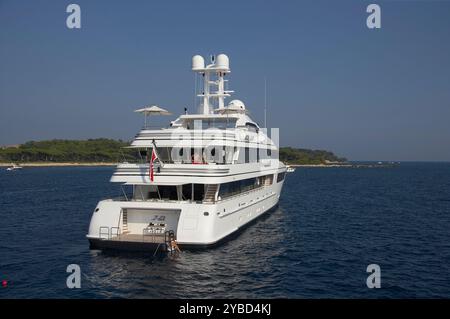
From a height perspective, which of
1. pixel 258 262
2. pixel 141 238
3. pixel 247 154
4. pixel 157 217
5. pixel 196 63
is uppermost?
pixel 196 63

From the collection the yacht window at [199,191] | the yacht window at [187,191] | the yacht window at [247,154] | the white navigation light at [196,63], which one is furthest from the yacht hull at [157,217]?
the white navigation light at [196,63]

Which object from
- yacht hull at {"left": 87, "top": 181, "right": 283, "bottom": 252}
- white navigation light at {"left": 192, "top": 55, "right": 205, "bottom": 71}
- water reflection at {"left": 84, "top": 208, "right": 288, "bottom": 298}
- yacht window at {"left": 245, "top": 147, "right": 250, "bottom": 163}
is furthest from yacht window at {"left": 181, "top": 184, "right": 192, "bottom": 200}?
white navigation light at {"left": 192, "top": 55, "right": 205, "bottom": 71}

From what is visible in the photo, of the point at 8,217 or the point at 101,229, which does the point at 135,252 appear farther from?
the point at 8,217

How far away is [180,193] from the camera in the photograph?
2623cm

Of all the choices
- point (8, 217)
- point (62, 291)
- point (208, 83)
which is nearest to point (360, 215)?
point (208, 83)

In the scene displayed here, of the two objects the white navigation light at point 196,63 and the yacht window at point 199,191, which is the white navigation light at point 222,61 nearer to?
the white navigation light at point 196,63

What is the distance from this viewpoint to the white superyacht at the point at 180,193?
23062 mm

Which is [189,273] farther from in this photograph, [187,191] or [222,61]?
[222,61]

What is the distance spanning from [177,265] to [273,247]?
8074 millimetres

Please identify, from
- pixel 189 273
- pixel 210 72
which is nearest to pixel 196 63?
pixel 210 72

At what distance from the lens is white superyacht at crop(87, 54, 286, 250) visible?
2306cm

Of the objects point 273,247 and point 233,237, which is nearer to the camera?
point 273,247

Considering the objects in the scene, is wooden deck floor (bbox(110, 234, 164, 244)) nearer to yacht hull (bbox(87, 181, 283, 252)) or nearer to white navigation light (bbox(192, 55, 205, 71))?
yacht hull (bbox(87, 181, 283, 252))
